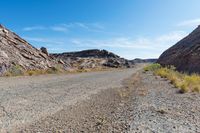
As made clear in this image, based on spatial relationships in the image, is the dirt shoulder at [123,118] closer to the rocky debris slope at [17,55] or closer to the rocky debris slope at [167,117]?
the rocky debris slope at [167,117]

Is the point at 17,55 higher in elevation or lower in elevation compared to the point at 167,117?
higher

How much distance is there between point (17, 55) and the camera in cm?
3469

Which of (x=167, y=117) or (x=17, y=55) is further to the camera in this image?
(x=17, y=55)

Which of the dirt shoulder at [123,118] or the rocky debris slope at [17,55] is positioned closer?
the dirt shoulder at [123,118]

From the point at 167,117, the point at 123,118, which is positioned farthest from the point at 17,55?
the point at 167,117

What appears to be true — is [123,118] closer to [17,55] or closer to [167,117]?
[167,117]

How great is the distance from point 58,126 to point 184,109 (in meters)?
4.79

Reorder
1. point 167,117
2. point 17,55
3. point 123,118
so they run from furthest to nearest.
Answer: point 17,55
point 167,117
point 123,118

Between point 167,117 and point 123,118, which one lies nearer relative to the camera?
point 123,118

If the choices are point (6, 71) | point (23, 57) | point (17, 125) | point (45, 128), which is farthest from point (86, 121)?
point (23, 57)

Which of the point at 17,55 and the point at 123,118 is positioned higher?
the point at 17,55

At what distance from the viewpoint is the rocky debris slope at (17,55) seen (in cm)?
3166

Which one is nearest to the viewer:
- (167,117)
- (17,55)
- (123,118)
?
(123,118)

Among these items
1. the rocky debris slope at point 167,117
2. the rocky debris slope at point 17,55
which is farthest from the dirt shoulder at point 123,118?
the rocky debris slope at point 17,55
